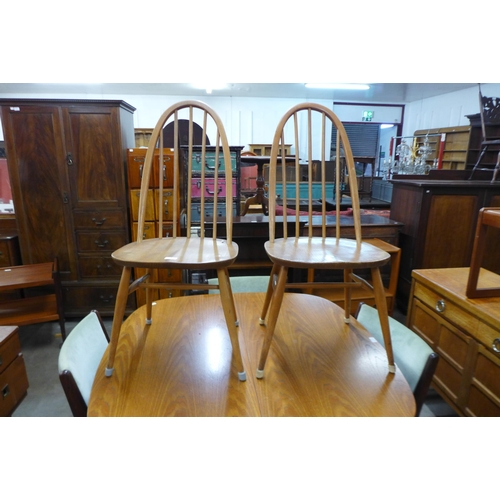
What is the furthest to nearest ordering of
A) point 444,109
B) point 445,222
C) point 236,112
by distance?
point 236,112 → point 444,109 → point 445,222

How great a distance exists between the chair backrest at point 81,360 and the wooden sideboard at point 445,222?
7.62 ft

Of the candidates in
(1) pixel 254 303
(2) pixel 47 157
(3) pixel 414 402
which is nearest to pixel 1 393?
(1) pixel 254 303

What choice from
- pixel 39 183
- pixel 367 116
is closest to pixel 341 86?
pixel 367 116

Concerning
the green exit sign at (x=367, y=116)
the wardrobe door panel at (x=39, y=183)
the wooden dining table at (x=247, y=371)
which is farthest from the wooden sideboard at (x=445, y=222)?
the green exit sign at (x=367, y=116)

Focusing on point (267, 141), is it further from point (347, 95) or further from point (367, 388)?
point (367, 388)

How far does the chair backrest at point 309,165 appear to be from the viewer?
46.9 inches

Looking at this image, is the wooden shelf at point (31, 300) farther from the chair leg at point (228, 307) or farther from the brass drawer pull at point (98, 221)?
the chair leg at point (228, 307)

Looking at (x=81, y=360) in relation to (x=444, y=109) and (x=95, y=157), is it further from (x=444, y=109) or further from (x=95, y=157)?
(x=444, y=109)

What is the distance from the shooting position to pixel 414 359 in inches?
41.1

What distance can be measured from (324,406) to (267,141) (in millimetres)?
6965

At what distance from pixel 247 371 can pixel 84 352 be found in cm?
52

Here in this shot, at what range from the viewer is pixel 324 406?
0.88 m

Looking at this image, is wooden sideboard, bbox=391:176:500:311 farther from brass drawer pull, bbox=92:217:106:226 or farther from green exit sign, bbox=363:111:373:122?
green exit sign, bbox=363:111:373:122

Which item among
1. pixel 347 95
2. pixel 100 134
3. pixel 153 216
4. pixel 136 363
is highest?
pixel 347 95
